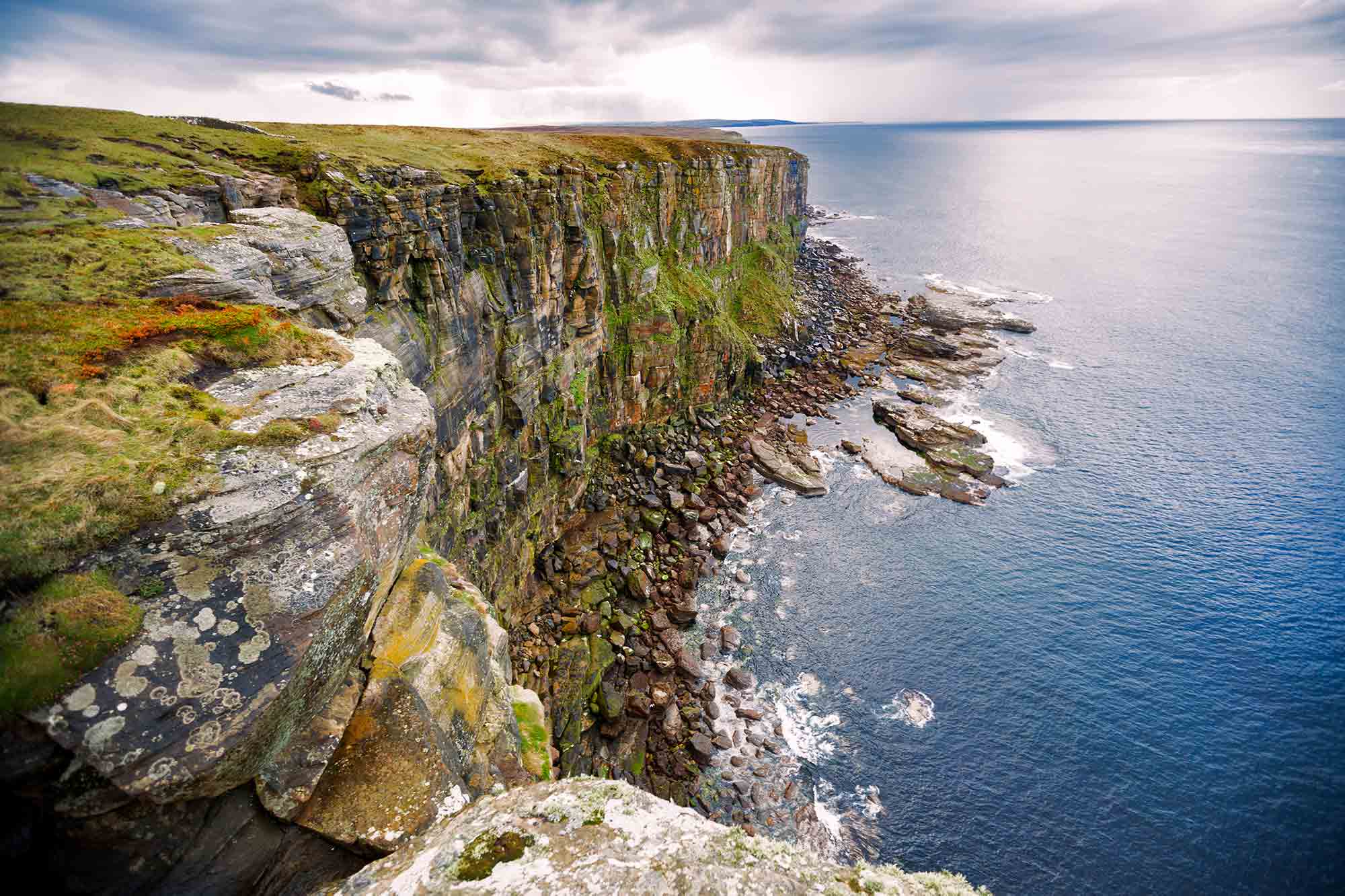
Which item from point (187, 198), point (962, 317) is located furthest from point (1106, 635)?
point (962, 317)

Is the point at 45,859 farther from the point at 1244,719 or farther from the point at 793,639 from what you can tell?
the point at 1244,719

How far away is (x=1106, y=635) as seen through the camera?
36.5m

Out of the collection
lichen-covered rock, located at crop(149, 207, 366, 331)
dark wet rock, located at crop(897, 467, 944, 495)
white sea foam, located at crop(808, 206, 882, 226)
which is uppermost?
lichen-covered rock, located at crop(149, 207, 366, 331)

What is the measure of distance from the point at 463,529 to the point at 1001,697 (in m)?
32.1

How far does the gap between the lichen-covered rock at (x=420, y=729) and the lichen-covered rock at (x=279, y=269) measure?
7.75m

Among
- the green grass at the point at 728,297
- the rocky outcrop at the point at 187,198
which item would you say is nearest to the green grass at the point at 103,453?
the rocky outcrop at the point at 187,198

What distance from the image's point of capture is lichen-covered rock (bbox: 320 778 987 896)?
8.16m

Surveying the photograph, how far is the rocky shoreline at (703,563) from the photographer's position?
29.2m

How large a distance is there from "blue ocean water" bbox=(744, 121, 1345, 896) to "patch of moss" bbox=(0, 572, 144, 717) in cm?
3080

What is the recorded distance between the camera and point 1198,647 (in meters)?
35.4

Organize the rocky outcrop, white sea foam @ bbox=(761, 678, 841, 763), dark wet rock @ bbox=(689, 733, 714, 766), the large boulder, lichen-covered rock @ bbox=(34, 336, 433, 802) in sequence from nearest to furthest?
lichen-covered rock @ bbox=(34, 336, 433, 802), the rocky outcrop, dark wet rock @ bbox=(689, 733, 714, 766), white sea foam @ bbox=(761, 678, 841, 763), the large boulder

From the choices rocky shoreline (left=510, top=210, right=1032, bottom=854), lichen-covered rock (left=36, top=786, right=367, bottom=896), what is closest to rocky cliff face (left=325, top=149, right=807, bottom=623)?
rocky shoreline (left=510, top=210, right=1032, bottom=854)

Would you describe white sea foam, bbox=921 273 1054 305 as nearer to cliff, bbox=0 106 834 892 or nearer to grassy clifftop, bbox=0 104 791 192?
grassy clifftop, bbox=0 104 791 192

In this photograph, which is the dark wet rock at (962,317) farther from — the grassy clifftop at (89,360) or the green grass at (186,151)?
the grassy clifftop at (89,360)
